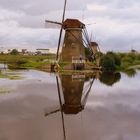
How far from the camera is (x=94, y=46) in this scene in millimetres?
78938

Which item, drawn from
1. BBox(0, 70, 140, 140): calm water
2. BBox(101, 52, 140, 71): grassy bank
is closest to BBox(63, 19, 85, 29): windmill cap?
BBox(101, 52, 140, 71): grassy bank

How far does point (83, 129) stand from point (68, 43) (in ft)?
146

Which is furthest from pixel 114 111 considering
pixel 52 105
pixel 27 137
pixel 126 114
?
pixel 27 137

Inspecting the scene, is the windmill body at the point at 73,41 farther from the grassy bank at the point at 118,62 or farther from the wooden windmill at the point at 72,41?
the grassy bank at the point at 118,62

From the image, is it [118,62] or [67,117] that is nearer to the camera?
[67,117]

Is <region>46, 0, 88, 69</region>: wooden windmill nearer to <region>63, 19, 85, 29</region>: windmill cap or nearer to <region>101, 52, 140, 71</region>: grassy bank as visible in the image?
<region>63, 19, 85, 29</region>: windmill cap

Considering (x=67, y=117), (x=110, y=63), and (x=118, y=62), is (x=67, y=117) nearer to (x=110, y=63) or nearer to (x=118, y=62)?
(x=110, y=63)

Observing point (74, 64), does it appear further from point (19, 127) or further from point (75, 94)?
point (19, 127)

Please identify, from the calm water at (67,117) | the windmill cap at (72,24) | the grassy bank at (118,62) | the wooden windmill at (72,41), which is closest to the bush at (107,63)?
the grassy bank at (118,62)

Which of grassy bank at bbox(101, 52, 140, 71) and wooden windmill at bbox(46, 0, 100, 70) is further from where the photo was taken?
grassy bank at bbox(101, 52, 140, 71)

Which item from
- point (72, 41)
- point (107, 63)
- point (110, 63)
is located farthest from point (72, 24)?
point (110, 63)

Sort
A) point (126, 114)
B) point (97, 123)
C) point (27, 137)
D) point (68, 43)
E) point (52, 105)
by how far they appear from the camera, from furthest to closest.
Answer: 1. point (68, 43)
2. point (52, 105)
3. point (126, 114)
4. point (97, 123)
5. point (27, 137)

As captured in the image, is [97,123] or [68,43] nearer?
[97,123]

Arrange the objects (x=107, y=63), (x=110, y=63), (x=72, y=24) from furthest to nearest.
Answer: (x=110, y=63)
(x=107, y=63)
(x=72, y=24)
